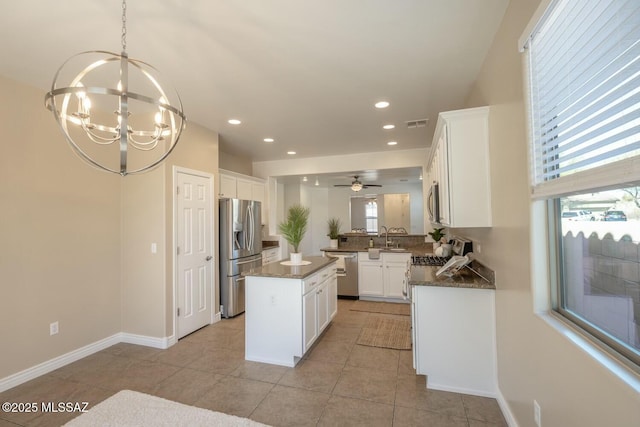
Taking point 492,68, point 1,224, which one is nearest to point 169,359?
point 1,224

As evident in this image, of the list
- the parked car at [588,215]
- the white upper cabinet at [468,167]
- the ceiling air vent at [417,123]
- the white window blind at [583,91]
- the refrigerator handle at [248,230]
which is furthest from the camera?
the refrigerator handle at [248,230]

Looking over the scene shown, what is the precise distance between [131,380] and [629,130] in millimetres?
3632

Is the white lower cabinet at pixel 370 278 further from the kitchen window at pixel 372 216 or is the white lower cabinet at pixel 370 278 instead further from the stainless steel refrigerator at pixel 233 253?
the kitchen window at pixel 372 216

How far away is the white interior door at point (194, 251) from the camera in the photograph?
3.63 metres

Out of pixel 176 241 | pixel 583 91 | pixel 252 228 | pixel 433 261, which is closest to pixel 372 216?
pixel 252 228

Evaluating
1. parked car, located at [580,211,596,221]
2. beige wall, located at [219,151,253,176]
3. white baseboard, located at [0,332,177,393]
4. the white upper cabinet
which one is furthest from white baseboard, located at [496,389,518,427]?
→ beige wall, located at [219,151,253,176]

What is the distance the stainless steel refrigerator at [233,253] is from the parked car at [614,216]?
4063 millimetres

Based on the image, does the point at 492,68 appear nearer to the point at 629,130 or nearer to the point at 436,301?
the point at 629,130

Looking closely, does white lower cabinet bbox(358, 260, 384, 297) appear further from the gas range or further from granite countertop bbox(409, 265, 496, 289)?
granite countertop bbox(409, 265, 496, 289)

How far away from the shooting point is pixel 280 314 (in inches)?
115

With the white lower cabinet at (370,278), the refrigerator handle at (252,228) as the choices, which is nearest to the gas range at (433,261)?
the white lower cabinet at (370,278)

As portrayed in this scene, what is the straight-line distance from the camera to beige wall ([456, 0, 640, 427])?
3.46ft

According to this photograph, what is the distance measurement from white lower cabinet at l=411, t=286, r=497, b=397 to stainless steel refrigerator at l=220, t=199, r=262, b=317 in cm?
281

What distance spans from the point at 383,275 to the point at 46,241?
4516 mm
